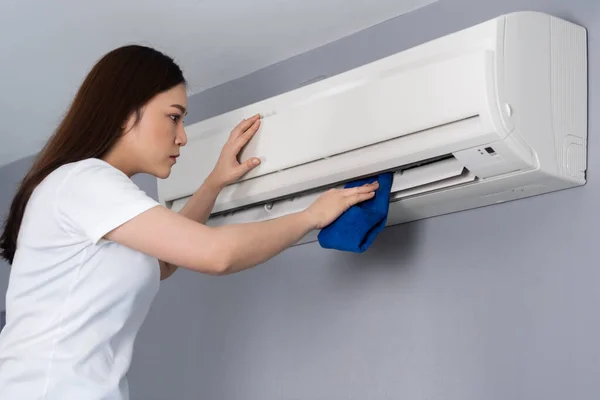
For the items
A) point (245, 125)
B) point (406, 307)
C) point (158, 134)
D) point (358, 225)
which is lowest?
point (406, 307)

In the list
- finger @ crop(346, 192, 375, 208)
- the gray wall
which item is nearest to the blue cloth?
finger @ crop(346, 192, 375, 208)

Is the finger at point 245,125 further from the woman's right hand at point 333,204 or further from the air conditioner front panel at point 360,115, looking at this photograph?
the woman's right hand at point 333,204

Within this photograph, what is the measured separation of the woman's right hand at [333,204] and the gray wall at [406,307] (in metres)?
0.28

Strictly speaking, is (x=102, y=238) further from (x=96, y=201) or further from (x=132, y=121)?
(x=132, y=121)

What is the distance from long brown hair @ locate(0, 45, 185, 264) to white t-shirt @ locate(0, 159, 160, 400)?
2.2 inches

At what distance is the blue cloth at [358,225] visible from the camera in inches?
56.4

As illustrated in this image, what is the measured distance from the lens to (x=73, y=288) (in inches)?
49.9

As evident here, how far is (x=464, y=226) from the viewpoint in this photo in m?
1.64

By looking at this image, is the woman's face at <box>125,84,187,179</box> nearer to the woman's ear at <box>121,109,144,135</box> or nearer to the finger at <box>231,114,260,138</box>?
the woman's ear at <box>121,109,144,135</box>

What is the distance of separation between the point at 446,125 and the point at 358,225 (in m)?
0.22

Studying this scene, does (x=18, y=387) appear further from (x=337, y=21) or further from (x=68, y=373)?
(x=337, y=21)

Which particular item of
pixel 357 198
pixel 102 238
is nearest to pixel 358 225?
pixel 357 198

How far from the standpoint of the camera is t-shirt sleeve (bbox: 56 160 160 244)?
1.21 m

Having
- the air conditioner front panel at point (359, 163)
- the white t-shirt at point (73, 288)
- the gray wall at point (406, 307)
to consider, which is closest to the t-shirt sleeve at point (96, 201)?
the white t-shirt at point (73, 288)
